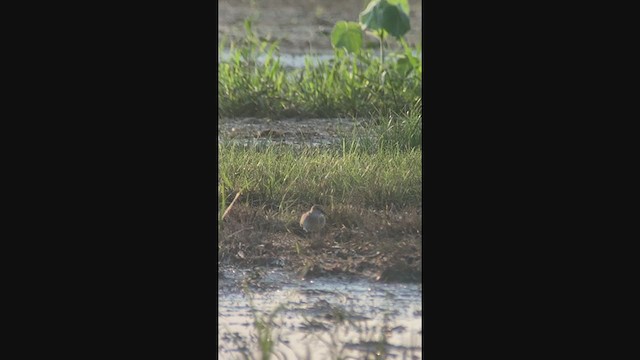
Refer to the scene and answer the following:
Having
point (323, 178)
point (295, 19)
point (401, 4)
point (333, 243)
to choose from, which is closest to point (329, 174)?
point (323, 178)

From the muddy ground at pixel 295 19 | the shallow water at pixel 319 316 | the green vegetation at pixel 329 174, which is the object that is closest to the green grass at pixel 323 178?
the green vegetation at pixel 329 174

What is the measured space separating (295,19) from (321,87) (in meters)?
1.31

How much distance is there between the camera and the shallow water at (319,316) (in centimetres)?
317

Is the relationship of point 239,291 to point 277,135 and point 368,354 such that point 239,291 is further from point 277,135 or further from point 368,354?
point 277,135

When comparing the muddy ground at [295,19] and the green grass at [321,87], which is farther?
the muddy ground at [295,19]

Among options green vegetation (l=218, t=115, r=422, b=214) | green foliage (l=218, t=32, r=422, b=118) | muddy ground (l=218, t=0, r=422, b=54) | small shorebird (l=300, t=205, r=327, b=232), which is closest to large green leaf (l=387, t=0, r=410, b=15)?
green foliage (l=218, t=32, r=422, b=118)

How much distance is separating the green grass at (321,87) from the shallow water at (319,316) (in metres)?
1.30

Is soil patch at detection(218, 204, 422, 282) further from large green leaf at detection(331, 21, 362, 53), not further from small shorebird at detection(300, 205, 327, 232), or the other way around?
large green leaf at detection(331, 21, 362, 53)

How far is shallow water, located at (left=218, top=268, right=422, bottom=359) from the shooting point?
125 inches

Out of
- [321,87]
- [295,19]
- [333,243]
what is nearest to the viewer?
[333,243]

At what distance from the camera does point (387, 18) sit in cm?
493

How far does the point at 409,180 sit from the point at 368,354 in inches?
42.1

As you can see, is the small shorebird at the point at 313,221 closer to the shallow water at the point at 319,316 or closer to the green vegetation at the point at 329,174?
the green vegetation at the point at 329,174

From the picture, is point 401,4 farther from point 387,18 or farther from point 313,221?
point 313,221
